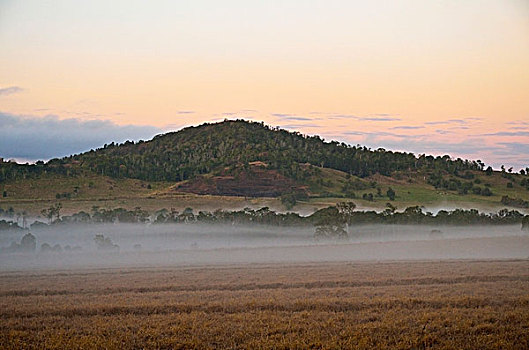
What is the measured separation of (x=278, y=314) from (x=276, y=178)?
410ft

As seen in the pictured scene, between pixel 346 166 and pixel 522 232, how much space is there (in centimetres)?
8090

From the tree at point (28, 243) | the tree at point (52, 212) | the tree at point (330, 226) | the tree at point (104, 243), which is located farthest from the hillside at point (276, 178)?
the tree at point (28, 243)

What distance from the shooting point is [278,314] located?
21.0 metres

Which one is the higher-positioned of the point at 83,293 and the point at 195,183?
the point at 195,183

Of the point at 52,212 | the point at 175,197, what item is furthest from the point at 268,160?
the point at 52,212

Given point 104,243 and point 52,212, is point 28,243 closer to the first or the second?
point 104,243

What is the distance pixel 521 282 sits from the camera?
2892 centimetres

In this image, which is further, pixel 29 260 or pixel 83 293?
pixel 29 260

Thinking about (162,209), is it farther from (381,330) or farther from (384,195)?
(381,330)

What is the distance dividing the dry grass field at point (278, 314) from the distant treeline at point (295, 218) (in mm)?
56685

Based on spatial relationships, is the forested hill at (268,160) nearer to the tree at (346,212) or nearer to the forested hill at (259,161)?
the forested hill at (259,161)

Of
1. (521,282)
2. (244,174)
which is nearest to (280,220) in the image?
(244,174)

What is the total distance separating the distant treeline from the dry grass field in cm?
5669

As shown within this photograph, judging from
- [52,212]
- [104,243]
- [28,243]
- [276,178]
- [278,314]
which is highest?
[276,178]
